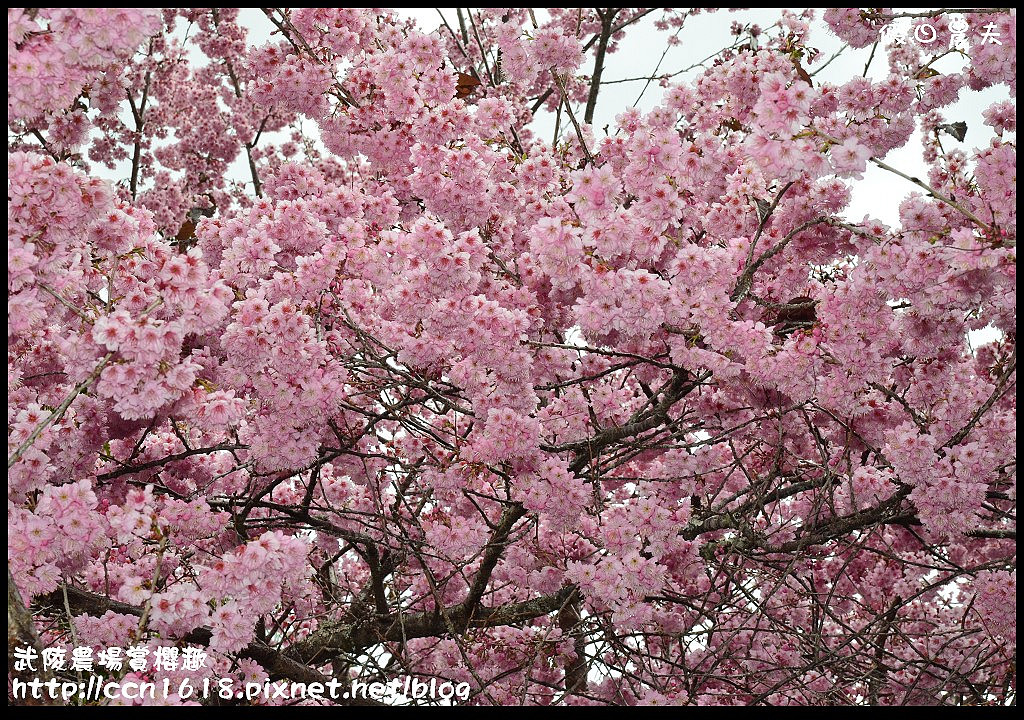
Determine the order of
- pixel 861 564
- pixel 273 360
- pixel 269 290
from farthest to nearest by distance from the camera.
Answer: pixel 861 564 → pixel 269 290 → pixel 273 360

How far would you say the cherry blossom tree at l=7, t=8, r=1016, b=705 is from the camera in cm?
319

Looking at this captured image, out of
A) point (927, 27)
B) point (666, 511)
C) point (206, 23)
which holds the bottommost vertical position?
point (666, 511)

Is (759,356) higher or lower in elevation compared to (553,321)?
lower

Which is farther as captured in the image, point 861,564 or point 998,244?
point 861,564

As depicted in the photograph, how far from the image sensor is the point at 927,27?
4.21 m

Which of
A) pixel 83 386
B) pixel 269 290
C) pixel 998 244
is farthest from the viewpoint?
pixel 269 290

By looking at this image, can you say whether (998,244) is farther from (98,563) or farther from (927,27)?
(98,563)

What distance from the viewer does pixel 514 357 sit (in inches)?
150

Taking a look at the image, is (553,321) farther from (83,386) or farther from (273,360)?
(83,386)

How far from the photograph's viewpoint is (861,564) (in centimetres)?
596

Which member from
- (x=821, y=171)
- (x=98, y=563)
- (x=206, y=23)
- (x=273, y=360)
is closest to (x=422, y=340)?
(x=273, y=360)

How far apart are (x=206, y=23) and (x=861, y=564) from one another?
6.94 m

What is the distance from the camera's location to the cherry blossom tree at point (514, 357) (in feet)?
10.5

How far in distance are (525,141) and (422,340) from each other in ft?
11.9
